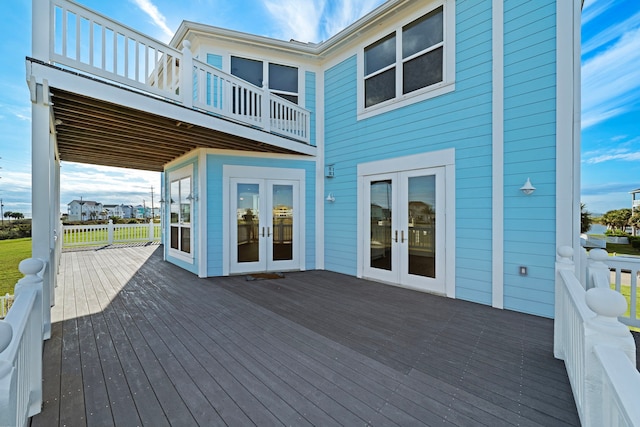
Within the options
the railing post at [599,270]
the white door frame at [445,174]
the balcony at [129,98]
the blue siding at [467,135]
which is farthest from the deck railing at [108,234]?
the railing post at [599,270]

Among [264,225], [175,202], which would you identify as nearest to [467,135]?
[264,225]

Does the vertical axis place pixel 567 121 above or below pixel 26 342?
above

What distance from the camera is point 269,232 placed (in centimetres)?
652

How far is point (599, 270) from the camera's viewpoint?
299 centimetres

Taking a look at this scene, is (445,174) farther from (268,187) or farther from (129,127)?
(129,127)

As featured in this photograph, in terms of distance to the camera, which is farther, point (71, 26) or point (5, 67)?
point (5, 67)

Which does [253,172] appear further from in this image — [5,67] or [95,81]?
[5,67]

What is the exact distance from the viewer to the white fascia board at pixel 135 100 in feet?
10.2

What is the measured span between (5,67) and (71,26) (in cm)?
399

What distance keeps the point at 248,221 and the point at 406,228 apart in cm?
351

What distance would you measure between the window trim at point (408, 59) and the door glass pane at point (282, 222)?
2437 millimetres

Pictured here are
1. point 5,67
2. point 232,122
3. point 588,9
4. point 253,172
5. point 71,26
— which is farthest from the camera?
point 253,172

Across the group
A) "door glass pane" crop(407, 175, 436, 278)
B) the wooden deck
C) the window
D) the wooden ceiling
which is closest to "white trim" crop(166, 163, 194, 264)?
the wooden ceiling

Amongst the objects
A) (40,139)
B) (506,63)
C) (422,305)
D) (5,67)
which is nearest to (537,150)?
(506,63)
